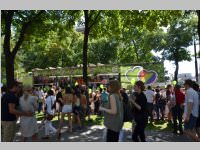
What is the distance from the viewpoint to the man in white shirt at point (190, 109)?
9.89 meters

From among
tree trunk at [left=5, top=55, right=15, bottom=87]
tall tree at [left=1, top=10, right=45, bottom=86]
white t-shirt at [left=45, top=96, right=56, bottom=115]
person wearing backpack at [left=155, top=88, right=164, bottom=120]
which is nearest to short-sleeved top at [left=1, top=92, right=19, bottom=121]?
white t-shirt at [left=45, top=96, right=56, bottom=115]

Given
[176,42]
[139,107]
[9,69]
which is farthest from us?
[176,42]

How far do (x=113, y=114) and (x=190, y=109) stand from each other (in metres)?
3.11

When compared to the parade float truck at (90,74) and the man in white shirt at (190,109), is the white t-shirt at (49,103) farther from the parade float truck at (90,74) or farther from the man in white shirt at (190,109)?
the parade float truck at (90,74)

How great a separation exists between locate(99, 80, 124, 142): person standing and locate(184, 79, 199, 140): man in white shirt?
290cm

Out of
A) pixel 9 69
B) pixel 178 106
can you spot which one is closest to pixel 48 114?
pixel 178 106

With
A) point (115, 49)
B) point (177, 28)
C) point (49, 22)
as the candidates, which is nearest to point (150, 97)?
point (49, 22)

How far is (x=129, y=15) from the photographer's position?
22.0 m

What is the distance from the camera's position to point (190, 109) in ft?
32.3

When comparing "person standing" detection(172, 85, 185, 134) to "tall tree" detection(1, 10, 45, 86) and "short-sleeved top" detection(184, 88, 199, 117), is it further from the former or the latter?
"tall tree" detection(1, 10, 45, 86)

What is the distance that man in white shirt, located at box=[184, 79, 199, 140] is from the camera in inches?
389

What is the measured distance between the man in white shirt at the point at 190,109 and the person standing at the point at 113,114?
2898mm

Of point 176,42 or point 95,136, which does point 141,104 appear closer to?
point 95,136

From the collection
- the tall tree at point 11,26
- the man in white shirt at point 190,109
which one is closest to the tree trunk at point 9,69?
the tall tree at point 11,26
